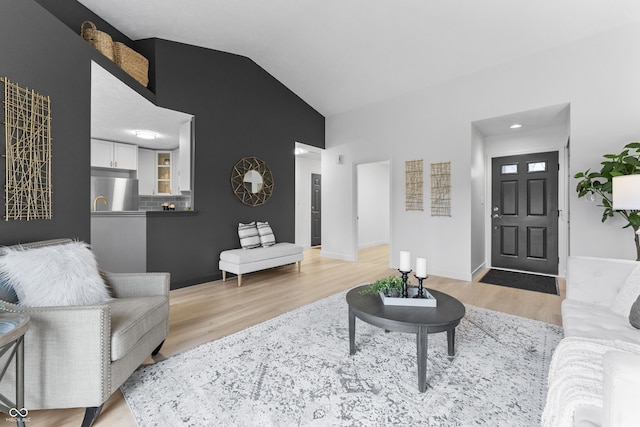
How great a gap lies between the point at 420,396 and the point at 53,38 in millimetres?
3401

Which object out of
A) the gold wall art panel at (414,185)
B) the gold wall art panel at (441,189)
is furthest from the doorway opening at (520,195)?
the gold wall art panel at (414,185)

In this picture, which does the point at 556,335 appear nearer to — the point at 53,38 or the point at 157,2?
the point at 53,38

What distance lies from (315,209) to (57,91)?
19.8ft

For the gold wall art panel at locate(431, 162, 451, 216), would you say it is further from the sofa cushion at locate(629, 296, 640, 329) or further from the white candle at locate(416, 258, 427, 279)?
the sofa cushion at locate(629, 296, 640, 329)

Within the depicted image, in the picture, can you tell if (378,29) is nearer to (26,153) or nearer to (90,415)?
(26,153)

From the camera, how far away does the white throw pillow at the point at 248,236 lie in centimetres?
439

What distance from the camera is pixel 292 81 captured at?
5.10m

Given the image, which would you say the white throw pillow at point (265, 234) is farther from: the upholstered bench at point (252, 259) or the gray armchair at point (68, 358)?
the gray armchair at point (68, 358)

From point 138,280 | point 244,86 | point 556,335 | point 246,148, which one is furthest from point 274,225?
point 556,335

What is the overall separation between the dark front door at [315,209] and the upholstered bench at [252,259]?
318 centimetres

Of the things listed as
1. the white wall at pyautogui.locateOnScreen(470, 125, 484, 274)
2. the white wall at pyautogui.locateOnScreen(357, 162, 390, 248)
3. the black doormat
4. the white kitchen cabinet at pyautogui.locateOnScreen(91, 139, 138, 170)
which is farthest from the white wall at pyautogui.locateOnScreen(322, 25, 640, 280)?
the white kitchen cabinet at pyautogui.locateOnScreen(91, 139, 138, 170)

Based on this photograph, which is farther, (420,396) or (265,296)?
(265,296)

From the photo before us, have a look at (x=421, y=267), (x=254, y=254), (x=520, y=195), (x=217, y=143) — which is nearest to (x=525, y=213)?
(x=520, y=195)

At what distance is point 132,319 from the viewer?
1664 millimetres
